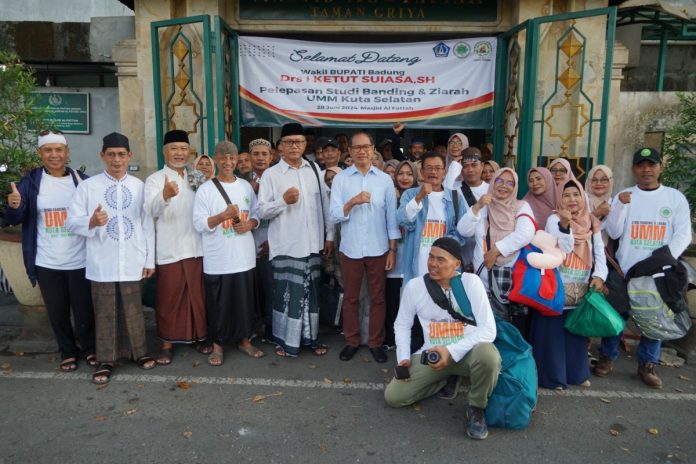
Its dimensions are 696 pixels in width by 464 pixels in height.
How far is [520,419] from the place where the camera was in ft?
10.2

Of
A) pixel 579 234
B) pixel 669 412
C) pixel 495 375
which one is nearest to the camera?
pixel 495 375

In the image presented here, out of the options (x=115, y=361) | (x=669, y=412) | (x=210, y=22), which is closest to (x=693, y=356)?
(x=669, y=412)

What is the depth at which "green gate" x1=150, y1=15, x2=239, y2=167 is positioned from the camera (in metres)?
5.45

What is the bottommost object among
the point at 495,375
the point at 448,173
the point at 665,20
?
the point at 495,375

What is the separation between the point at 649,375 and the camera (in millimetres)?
3762

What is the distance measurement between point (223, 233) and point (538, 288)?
7.78ft

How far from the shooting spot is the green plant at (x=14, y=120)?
4.43 meters

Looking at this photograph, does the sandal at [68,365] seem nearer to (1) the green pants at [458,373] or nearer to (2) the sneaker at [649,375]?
(1) the green pants at [458,373]

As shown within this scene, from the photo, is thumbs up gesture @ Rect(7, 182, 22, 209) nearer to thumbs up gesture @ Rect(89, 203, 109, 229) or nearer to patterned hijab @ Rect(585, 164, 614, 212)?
thumbs up gesture @ Rect(89, 203, 109, 229)

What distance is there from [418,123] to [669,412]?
377 cm

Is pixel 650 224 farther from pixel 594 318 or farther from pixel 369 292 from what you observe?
pixel 369 292

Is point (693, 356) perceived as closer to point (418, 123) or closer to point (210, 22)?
point (418, 123)

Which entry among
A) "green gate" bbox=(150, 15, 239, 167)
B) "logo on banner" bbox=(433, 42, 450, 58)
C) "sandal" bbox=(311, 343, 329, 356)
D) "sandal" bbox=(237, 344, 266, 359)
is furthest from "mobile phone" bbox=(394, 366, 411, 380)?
"logo on banner" bbox=(433, 42, 450, 58)

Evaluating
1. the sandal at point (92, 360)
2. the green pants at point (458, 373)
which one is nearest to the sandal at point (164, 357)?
the sandal at point (92, 360)
